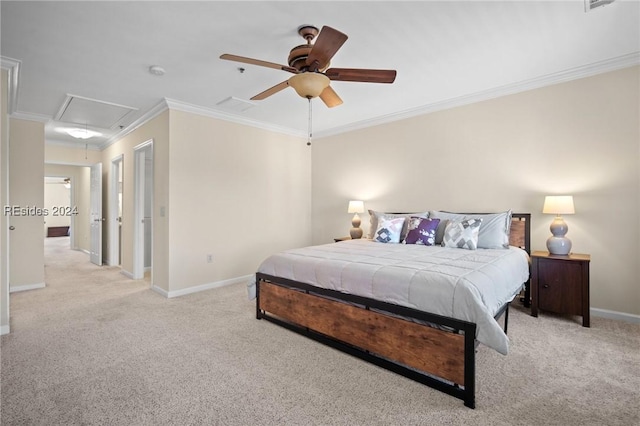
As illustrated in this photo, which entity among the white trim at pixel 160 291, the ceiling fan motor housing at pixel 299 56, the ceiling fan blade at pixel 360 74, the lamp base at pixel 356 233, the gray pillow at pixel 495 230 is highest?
the ceiling fan motor housing at pixel 299 56

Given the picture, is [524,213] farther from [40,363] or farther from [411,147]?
[40,363]

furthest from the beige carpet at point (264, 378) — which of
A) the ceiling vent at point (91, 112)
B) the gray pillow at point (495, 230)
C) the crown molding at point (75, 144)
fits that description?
the crown molding at point (75, 144)

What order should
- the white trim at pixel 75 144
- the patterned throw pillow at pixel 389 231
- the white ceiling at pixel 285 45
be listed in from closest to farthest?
the white ceiling at pixel 285 45 → the patterned throw pillow at pixel 389 231 → the white trim at pixel 75 144

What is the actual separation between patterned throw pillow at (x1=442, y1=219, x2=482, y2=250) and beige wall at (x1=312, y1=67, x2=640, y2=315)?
649 mm

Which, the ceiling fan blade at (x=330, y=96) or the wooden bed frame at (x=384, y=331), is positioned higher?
the ceiling fan blade at (x=330, y=96)

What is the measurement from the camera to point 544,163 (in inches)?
138

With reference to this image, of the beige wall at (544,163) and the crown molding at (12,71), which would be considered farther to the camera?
the beige wall at (544,163)

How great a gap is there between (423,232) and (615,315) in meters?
1.97

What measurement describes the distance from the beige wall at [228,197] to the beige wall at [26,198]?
7.71 ft

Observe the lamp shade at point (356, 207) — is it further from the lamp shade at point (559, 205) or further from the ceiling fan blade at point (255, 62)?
the ceiling fan blade at point (255, 62)

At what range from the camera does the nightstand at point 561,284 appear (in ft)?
9.75

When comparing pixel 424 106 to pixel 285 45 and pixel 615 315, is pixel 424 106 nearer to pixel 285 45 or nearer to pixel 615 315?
pixel 285 45

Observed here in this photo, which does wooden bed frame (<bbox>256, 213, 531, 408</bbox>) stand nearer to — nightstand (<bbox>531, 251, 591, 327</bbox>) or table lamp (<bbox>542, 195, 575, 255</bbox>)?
nightstand (<bbox>531, 251, 591, 327</bbox>)

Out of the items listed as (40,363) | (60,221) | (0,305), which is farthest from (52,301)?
(60,221)
